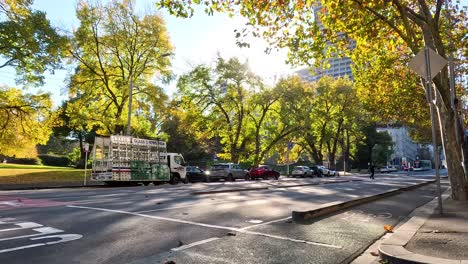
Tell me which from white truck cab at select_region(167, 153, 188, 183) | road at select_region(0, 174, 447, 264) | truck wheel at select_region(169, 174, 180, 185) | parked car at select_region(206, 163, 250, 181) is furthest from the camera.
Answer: parked car at select_region(206, 163, 250, 181)

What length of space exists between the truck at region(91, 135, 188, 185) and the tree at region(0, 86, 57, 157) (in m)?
7.63

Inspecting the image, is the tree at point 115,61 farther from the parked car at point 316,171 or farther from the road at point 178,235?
the road at point 178,235

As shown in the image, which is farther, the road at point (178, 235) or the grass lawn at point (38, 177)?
the grass lawn at point (38, 177)

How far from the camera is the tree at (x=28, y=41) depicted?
24641 mm

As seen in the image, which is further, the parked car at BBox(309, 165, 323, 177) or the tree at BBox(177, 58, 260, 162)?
the parked car at BBox(309, 165, 323, 177)

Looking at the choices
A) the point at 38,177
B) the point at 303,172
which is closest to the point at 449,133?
the point at 38,177

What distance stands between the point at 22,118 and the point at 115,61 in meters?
11.5

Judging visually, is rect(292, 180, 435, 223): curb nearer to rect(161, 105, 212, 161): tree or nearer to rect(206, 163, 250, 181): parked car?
rect(206, 163, 250, 181): parked car

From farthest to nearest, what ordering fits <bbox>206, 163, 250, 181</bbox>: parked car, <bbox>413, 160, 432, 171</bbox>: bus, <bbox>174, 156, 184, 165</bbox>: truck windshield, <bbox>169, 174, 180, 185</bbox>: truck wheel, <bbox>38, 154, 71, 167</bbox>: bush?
<bbox>413, 160, 432, 171</bbox>: bus → <bbox>38, 154, 71, 167</bbox>: bush → <bbox>206, 163, 250, 181</bbox>: parked car → <bbox>174, 156, 184, 165</bbox>: truck windshield → <bbox>169, 174, 180, 185</bbox>: truck wheel

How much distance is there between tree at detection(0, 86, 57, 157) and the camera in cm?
2939

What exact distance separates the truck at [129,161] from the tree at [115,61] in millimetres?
9368

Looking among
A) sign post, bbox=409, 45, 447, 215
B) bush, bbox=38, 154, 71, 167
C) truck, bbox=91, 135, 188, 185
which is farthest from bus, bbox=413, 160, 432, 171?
sign post, bbox=409, 45, 447, 215

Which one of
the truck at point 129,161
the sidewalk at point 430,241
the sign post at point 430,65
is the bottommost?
the sidewalk at point 430,241

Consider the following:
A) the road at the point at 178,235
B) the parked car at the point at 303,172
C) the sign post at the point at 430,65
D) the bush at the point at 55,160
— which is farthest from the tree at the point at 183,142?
the sign post at the point at 430,65
